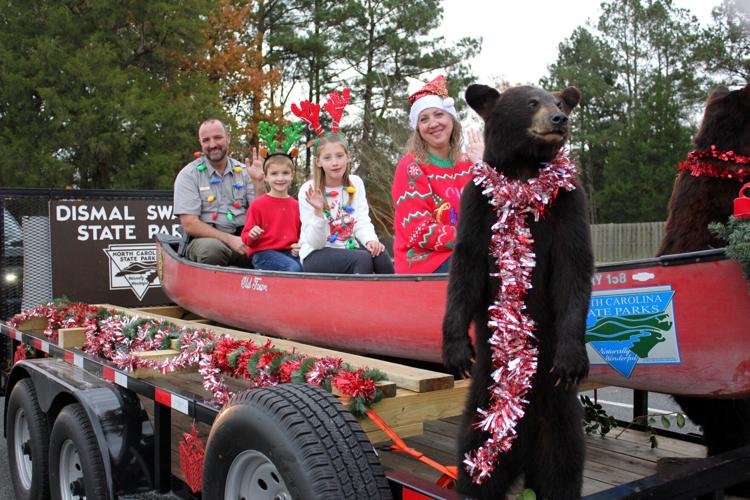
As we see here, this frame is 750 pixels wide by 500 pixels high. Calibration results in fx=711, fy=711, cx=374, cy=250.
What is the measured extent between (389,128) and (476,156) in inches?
732

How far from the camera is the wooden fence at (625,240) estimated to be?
22906 mm

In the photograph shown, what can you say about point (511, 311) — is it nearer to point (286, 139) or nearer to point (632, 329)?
point (632, 329)

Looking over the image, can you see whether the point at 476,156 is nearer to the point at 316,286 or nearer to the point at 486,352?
the point at 316,286

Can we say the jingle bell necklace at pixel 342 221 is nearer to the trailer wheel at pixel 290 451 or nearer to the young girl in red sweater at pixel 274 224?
the young girl in red sweater at pixel 274 224

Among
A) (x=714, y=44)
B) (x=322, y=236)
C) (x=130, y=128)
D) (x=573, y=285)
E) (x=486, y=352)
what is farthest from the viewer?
(x=714, y=44)

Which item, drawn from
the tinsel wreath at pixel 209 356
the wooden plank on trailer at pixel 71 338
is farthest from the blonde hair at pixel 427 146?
the wooden plank on trailer at pixel 71 338

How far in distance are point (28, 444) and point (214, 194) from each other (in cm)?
213

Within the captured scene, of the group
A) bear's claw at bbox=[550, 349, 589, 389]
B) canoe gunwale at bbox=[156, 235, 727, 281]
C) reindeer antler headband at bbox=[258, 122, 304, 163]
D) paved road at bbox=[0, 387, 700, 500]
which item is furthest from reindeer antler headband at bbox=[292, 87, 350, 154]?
paved road at bbox=[0, 387, 700, 500]

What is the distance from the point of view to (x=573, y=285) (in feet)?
6.03

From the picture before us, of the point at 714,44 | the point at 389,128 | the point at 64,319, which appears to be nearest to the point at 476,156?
the point at 64,319

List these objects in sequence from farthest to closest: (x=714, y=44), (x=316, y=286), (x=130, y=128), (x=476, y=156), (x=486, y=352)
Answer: (x=714, y=44)
(x=130, y=128)
(x=316, y=286)
(x=476, y=156)
(x=486, y=352)

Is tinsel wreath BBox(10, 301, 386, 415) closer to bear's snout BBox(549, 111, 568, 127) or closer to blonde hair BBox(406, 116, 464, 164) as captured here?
bear's snout BBox(549, 111, 568, 127)

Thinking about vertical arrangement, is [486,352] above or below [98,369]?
above

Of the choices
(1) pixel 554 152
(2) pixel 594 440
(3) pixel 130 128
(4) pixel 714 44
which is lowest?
(2) pixel 594 440
